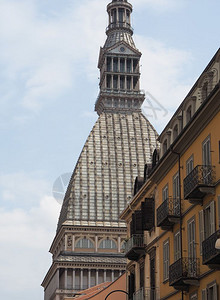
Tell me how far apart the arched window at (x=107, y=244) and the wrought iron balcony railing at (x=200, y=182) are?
383 ft

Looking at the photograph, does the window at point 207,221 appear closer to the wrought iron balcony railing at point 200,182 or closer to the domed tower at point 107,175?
the wrought iron balcony railing at point 200,182

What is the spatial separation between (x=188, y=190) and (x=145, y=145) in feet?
461

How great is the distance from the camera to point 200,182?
37.2 metres

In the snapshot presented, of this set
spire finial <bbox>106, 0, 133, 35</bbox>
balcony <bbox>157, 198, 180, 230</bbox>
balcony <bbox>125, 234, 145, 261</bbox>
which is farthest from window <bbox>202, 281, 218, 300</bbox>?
spire finial <bbox>106, 0, 133, 35</bbox>

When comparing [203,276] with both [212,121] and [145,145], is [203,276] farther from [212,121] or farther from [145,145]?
[145,145]

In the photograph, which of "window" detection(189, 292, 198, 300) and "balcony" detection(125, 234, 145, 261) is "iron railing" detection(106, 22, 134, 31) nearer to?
"balcony" detection(125, 234, 145, 261)

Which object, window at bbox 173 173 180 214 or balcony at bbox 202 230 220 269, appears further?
window at bbox 173 173 180 214

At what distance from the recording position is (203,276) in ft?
124

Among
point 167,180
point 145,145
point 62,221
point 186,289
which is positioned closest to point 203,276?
point 186,289

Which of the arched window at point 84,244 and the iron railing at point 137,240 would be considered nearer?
the iron railing at point 137,240

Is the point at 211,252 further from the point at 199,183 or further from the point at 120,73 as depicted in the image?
the point at 120,73

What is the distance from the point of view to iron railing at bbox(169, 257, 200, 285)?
1531 inches

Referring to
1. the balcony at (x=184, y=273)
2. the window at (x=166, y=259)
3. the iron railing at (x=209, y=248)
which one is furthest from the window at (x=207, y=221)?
the window at (x=166, y=259)

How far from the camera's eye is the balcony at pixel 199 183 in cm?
3669
